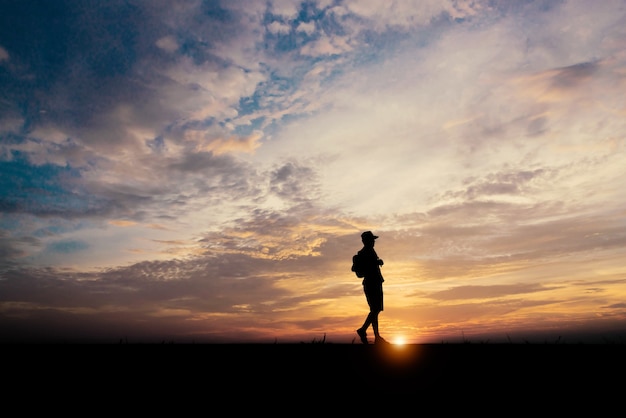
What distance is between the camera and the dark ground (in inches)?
147

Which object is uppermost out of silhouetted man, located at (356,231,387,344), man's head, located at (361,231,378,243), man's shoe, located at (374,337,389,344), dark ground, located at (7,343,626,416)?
man's head, located at (361,231,378,243)

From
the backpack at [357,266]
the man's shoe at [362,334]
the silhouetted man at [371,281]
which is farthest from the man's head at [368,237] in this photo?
A: the man's shoe at [362,334]

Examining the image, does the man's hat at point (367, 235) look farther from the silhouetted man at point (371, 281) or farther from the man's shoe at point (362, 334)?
the man's shoe at point (362, 334)

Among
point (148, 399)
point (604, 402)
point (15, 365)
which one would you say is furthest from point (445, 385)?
point (15, 365)

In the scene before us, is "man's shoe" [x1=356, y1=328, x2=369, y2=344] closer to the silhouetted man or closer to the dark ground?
the silhouetted man

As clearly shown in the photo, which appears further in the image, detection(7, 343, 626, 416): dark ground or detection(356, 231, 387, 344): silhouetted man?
detection(356, 231, 387, 344): silhouetted man

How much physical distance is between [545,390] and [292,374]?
269cm

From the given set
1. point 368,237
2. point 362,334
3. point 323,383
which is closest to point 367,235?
point 368,237

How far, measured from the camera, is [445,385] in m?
4.55

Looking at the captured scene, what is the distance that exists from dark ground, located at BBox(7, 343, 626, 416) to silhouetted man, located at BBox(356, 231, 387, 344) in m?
4.91

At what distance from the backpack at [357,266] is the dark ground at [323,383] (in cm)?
498

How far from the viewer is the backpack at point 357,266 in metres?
11.3

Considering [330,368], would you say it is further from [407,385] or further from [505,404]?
[505,404]

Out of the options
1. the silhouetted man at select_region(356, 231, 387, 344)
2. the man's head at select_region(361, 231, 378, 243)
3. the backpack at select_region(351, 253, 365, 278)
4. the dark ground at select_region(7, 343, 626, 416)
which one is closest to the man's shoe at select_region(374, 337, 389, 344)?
the silhouetted man at select_region(356, 231, 387, 344)
